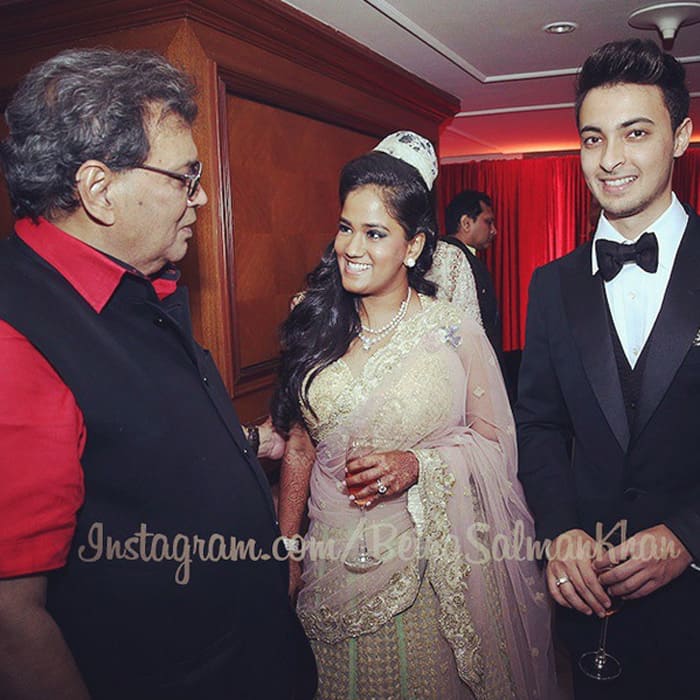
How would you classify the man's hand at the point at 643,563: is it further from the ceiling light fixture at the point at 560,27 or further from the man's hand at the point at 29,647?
the ceiling light fixture at the point at 560,27

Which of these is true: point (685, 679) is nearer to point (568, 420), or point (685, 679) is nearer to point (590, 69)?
point (568, 420)

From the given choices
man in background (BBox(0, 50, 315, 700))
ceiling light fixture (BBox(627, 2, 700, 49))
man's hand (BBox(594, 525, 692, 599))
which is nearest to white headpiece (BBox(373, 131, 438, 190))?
man in background (BBox(0, 50, 315, 700))

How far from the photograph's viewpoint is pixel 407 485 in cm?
188

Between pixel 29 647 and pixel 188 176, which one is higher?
pixel 188 176

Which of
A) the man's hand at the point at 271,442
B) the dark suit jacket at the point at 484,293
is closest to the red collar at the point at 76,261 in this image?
the man's hand at the point at 271,442

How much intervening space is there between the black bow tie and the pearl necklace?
66 centimetres

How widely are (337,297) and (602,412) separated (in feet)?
3.17

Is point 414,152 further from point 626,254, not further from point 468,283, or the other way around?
point 468,283

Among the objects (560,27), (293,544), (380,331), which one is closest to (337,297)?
(380,331)

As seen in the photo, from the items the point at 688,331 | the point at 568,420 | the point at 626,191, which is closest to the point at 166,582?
the point at 568,420

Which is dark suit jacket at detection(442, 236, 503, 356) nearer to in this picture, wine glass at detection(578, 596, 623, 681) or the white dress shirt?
the white dress shirt

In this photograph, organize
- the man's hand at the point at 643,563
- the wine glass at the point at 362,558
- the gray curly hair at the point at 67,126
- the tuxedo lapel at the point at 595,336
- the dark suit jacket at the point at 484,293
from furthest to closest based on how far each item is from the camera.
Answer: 1. the dark suit jacket at the point at 484,293
2. the wine glass at the point at 362,558
3. the tuxedo lapel at the point at 595,336
4. the man's hand at the point at 643,563
5. the gray curly hair at the point at 67,126

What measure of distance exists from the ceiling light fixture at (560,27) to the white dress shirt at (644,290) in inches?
87.6

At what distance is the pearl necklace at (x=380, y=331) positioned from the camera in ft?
7.01
